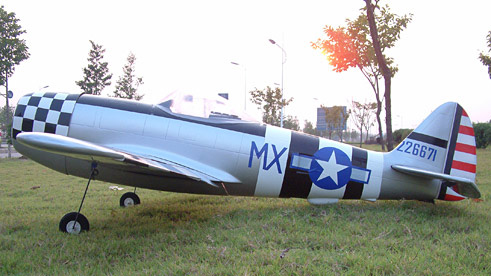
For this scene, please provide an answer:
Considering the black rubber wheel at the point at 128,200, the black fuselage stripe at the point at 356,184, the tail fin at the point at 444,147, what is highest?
the tail fin at the point at 444,147

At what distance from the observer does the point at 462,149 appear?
455 cm

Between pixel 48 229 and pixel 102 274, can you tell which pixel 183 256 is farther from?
pixel 48 229

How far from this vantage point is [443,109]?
464 centimetres

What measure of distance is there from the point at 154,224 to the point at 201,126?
1.45 m

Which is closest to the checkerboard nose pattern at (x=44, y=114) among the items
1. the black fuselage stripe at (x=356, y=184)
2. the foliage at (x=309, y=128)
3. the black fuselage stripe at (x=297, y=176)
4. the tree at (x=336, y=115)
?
the black fuselage stripe at (x=297, y=176)

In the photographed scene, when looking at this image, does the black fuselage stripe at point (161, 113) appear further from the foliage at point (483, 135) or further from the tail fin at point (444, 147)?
the foliage at point (483, 135)

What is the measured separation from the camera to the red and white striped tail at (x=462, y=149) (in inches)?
178

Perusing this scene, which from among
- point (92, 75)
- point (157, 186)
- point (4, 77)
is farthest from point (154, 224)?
point (92, 75)

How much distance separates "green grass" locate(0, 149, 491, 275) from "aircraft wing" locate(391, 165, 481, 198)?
296 mm

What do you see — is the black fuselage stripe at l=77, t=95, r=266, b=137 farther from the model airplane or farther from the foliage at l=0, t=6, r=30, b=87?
the foliage at l=0, t=6, r=30, b=87

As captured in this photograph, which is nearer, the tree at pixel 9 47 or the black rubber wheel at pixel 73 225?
the black rubber wheel at pixel 73 225

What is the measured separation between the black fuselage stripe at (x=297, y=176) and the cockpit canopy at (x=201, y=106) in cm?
77

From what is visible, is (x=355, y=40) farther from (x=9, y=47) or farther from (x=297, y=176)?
(x=9, y=47)

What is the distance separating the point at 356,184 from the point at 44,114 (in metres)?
4.52
